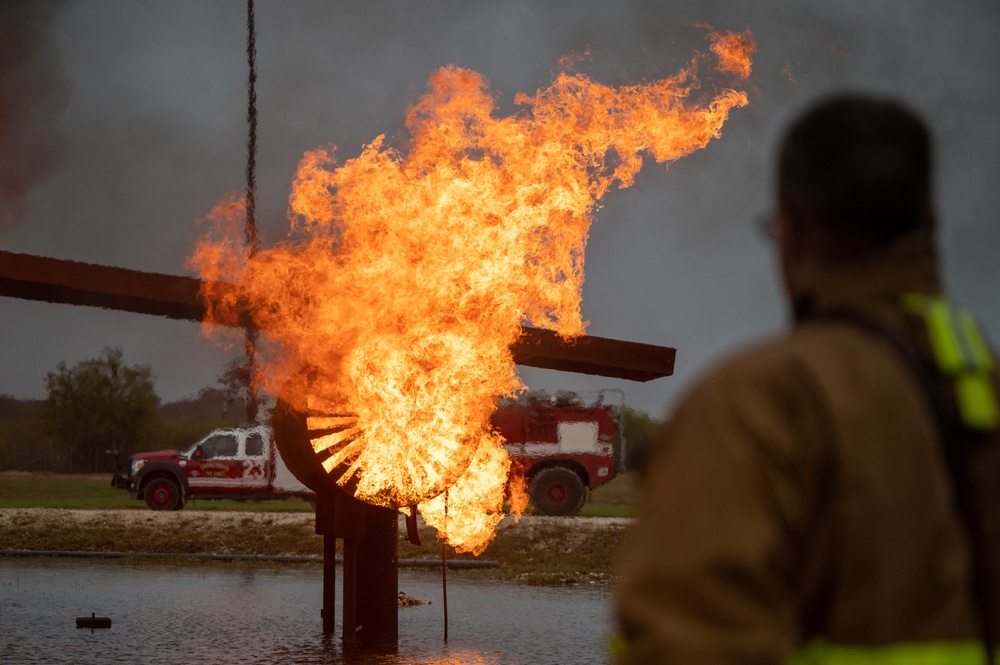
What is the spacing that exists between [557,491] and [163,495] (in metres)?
9.25

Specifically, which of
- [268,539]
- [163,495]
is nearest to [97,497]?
[163,495]

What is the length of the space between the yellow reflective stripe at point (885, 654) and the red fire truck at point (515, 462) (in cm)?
2260

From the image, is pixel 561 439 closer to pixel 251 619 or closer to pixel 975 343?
pixel 251 619

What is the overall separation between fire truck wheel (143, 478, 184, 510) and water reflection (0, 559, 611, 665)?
27.0ft

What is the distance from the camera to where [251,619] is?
11.2 metres

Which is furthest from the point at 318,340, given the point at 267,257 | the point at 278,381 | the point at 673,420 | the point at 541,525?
the point at 541,525

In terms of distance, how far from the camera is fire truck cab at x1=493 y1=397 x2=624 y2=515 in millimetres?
24344

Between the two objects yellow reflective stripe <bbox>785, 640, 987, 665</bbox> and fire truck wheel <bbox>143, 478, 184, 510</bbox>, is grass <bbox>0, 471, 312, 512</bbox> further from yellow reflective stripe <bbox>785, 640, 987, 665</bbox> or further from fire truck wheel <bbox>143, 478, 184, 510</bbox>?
yellow reflective stripe <bbox>785, 640, 987, 665</bbox>

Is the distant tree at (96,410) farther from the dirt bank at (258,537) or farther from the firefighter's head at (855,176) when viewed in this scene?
the firefighter's head at (855,176)

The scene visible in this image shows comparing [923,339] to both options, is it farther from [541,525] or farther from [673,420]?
[541,525]

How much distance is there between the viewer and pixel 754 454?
1381mm

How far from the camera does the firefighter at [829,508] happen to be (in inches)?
53.7

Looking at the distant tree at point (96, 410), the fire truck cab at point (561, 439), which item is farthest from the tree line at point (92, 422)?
the fire truck cab at point (561, 439)

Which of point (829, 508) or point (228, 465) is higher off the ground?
point (228, 465)
